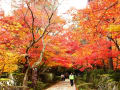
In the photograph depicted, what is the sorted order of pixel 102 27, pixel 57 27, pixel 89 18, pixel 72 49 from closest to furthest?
pixel 89 18 < pixel 102 27 < pixel 57 27 < pixel 72 49

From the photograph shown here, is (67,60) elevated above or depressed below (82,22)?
below

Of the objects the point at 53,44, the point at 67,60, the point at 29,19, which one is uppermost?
the point at 29,19

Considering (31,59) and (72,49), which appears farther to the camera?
(72,49)

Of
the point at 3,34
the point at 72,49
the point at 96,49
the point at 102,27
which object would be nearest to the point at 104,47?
the point at 96,49

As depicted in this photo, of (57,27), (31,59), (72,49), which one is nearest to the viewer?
(31,59)

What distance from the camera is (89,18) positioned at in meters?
10.4

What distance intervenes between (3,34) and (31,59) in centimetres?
428

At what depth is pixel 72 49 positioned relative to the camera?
2895 cm

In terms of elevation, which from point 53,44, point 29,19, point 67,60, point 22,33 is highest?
point 29,19

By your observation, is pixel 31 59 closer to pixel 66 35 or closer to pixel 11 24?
pixel 11 24

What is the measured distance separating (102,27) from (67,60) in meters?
11.3

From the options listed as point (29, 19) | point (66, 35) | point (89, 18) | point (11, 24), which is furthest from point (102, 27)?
point (66, 35)

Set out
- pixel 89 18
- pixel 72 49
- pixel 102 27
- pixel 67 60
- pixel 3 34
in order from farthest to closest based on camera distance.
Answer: pixel 72 49 < pixel 67 60 < pixel 3 34 < pixel 102 27 < pixel 89 18

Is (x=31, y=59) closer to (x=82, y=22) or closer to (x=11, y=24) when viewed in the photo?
(x=11, y=24)
